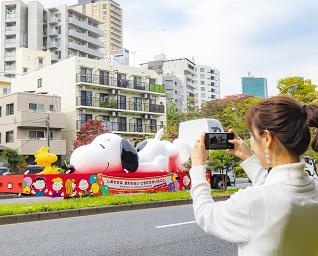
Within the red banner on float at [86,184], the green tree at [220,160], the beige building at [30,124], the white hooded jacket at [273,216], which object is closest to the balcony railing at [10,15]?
the beige building at [30,124]

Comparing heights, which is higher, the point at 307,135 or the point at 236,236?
the point at 307,135

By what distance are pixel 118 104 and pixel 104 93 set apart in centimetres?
190

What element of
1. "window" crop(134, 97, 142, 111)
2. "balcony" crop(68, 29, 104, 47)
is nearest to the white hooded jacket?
"window" crop(134, 97, 142, 111)

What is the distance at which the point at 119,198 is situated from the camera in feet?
48.0

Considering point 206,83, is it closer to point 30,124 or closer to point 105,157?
point 30,124

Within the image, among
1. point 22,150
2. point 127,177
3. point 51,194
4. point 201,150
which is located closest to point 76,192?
point 51,194

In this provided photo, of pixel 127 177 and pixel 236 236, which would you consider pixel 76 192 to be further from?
pixel 236 236

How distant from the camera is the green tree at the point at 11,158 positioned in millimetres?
38156

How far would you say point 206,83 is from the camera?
377ft

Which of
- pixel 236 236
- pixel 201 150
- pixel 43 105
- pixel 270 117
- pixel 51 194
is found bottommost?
pixel 51 194

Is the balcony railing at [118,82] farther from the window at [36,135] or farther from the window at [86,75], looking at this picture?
the window at [36,135]

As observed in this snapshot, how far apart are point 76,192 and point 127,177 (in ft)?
7.04

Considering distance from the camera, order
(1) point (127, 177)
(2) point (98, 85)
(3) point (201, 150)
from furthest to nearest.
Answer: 1. (2) point (98, 85)
2. (1) point (127, 177)
3. (3) point (201, 150)

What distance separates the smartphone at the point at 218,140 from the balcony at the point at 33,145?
4174 centimetres
